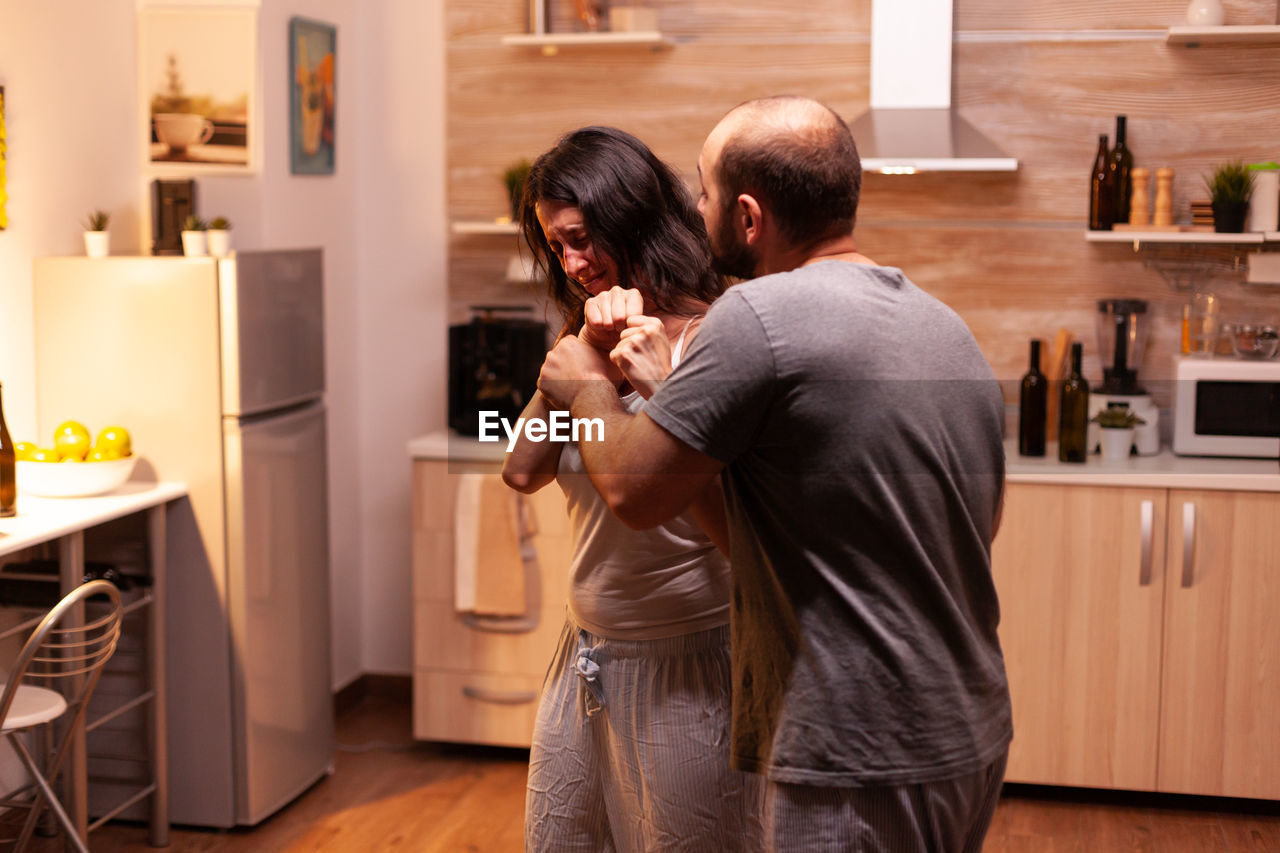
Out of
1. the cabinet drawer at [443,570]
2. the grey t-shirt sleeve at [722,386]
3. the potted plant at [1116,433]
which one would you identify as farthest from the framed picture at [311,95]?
the grey t-shirt sleeve at [722,386]

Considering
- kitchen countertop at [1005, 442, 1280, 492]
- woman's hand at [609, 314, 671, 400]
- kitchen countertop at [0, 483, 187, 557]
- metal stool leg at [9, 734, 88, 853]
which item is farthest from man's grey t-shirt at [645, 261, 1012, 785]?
kitchen countertop at [1005, 442, 1280, 492]

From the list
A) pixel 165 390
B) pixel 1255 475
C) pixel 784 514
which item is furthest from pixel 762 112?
pixel 1255 475

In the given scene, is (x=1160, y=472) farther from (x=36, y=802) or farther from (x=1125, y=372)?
(x=36, y=802)

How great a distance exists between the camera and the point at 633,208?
150 centimetres

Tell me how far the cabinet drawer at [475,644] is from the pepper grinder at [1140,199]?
1.86 meters

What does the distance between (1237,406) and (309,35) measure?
2.68 meters

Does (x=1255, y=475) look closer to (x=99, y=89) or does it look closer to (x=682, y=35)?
(x=682, y=35)

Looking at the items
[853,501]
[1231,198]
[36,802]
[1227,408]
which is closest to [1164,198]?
[1231,198]

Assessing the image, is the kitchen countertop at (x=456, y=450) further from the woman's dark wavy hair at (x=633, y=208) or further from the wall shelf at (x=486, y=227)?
the woman's dark wavy hair at (x=633, y=208)

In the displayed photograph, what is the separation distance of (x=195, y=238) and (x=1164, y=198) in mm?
2472

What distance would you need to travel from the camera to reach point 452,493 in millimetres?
3467

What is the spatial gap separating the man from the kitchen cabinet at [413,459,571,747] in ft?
7.37

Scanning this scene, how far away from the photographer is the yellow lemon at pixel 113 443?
2816 mm

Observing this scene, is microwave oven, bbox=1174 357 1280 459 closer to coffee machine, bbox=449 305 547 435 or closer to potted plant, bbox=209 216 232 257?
coffee machine, bbox=449 305 547 435
